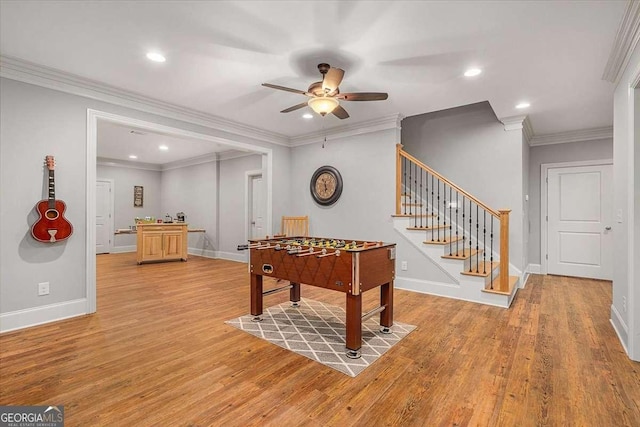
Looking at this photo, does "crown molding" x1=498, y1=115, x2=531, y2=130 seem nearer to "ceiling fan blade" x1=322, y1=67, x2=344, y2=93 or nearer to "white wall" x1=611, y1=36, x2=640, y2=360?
"white wall" x1=611, y1=36, x2=640, y2=360

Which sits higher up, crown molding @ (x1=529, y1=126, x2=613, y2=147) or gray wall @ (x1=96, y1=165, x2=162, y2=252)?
crown molding @ (x1=529, y1=126, x2=613, y2=147)

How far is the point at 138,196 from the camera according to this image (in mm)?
9203

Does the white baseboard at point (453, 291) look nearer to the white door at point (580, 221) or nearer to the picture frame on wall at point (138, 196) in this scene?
the white door at point (580, 221)

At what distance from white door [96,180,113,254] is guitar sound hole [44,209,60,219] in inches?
248

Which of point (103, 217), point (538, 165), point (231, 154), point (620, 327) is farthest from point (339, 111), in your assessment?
point (103, 217)

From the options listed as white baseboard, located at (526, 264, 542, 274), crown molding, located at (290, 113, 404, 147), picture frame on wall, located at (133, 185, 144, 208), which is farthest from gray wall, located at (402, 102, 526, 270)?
picture frame on wall, located at (133, 185, 144, 208)

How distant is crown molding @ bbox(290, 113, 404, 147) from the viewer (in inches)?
185

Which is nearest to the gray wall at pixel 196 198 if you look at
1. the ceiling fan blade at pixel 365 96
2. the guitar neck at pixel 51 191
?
the guitar neck at pixel 51 191

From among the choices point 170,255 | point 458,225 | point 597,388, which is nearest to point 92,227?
point 170,255

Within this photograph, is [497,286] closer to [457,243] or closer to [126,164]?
[457,243]

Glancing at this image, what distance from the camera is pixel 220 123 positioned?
4.82 m

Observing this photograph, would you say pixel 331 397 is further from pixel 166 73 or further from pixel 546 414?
pixel 166 73

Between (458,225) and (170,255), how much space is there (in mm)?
6255

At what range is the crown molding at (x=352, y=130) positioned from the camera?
15.4 feet
